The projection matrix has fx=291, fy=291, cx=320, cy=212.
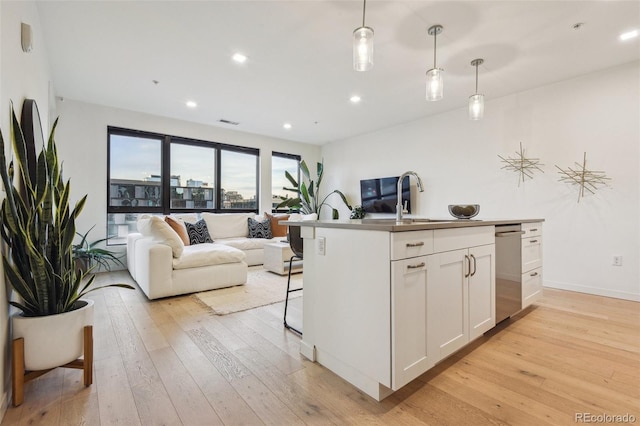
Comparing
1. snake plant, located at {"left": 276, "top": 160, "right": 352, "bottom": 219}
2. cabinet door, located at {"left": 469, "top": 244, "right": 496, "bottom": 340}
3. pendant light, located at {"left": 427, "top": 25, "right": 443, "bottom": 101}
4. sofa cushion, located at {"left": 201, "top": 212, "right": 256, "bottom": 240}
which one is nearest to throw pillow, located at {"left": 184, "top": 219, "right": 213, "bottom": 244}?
sofa cushion, located at {"left": 201, "top": 212, "right": 256, "bottom": 240}

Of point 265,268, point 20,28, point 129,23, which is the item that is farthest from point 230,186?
point 20,28

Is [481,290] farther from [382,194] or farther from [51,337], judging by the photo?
[382,194]

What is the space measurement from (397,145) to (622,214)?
3.13 m

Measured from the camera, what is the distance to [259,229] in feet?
17.3

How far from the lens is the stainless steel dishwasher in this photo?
A: 2182 millimetres

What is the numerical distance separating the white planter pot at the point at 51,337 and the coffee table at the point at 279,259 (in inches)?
106

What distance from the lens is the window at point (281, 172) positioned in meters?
6.46

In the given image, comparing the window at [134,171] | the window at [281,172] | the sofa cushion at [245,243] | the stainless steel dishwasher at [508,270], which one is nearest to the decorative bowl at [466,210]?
the stainless steel dishwasher at [508,270]

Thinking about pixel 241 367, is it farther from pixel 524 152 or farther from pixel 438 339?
pixel 524 152

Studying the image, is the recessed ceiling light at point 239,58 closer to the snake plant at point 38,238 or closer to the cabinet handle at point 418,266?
the snake plant at point 38,238

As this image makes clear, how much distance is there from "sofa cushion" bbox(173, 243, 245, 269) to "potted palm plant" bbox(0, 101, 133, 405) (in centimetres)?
151

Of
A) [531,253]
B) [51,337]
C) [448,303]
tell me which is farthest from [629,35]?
[51,337]

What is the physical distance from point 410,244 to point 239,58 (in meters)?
2.68

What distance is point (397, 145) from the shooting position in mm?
5340
